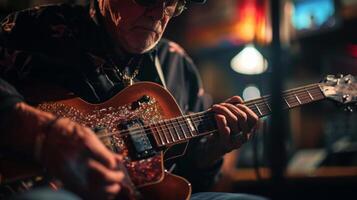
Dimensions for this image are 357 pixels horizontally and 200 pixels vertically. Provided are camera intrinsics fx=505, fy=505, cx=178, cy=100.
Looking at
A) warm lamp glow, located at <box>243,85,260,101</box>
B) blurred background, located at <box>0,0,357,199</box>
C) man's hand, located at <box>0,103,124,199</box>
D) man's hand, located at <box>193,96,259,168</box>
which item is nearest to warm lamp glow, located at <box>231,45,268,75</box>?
blurred background, located at <box>0,0,357,199</box>

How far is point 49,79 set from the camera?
1688 mm

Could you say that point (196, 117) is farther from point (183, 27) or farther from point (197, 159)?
point (183, 27)

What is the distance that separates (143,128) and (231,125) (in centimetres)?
35

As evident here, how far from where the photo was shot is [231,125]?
1781 millimetres

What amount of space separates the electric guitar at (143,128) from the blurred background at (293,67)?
582 millimetres

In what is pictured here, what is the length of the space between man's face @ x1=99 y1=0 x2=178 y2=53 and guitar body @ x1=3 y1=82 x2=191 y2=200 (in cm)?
21

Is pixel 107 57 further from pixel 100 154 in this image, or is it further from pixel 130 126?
pixel 100 154

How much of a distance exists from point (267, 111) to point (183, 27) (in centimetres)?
268

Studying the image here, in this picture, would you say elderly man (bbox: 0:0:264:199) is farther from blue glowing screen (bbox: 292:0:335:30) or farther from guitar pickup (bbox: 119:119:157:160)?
blue glowing screen (bbox: 292:0:335:30)

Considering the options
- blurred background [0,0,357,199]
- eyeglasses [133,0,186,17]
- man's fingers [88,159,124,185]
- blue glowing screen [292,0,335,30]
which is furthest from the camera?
blue glowing screen [292,0,335,30]

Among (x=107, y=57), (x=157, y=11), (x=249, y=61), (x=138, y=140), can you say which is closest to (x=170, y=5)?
(x=157, y=11)

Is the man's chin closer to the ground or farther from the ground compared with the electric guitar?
farther from the ground

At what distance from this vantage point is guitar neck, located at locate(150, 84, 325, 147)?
1.63 meters

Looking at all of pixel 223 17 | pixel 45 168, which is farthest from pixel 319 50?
pixel 45 168
